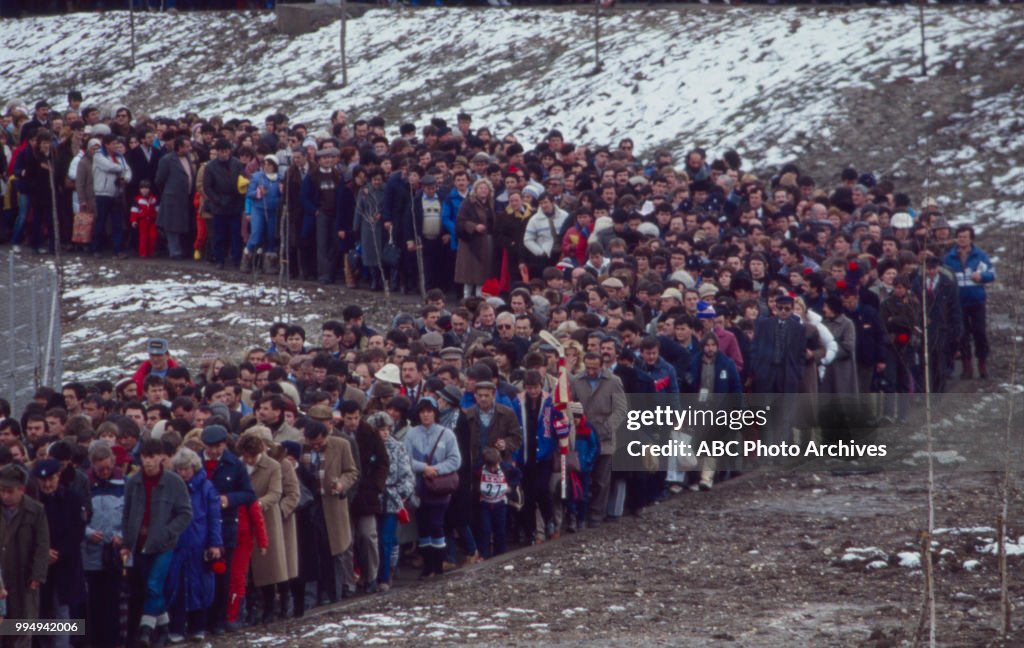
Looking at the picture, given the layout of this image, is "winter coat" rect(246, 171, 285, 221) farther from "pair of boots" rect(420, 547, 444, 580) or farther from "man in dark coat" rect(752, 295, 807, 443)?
"pair of boots" rect(420, 547, 444, 580)

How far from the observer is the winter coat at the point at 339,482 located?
510 inches

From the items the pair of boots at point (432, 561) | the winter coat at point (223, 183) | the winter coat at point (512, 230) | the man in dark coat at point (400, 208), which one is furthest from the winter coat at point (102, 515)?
the winter coat at point (223, 183)

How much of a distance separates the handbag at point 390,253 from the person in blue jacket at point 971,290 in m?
6.84

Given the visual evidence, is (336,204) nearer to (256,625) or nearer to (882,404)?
(882,404)

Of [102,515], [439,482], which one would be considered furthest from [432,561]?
[102,515]

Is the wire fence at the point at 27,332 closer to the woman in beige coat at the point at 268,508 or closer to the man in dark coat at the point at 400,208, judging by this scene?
the woman in beige coat at the point at 268,508

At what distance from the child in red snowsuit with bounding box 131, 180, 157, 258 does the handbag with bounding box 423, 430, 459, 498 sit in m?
11.3

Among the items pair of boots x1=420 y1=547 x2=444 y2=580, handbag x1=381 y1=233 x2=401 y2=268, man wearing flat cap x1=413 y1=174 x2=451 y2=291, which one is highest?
man wearing flat cap x1=413 y1=174 x2=451 y2=291

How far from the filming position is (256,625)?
12.6 metres

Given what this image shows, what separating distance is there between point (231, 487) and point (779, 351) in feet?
21.7

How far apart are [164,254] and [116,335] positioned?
3.51m

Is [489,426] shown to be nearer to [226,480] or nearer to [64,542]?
[226,480]

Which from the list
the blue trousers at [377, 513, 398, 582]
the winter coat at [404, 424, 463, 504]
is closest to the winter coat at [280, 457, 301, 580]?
the blue trousers at [377, 513, 398, 582]

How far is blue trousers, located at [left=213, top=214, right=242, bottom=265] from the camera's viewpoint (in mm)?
23641
